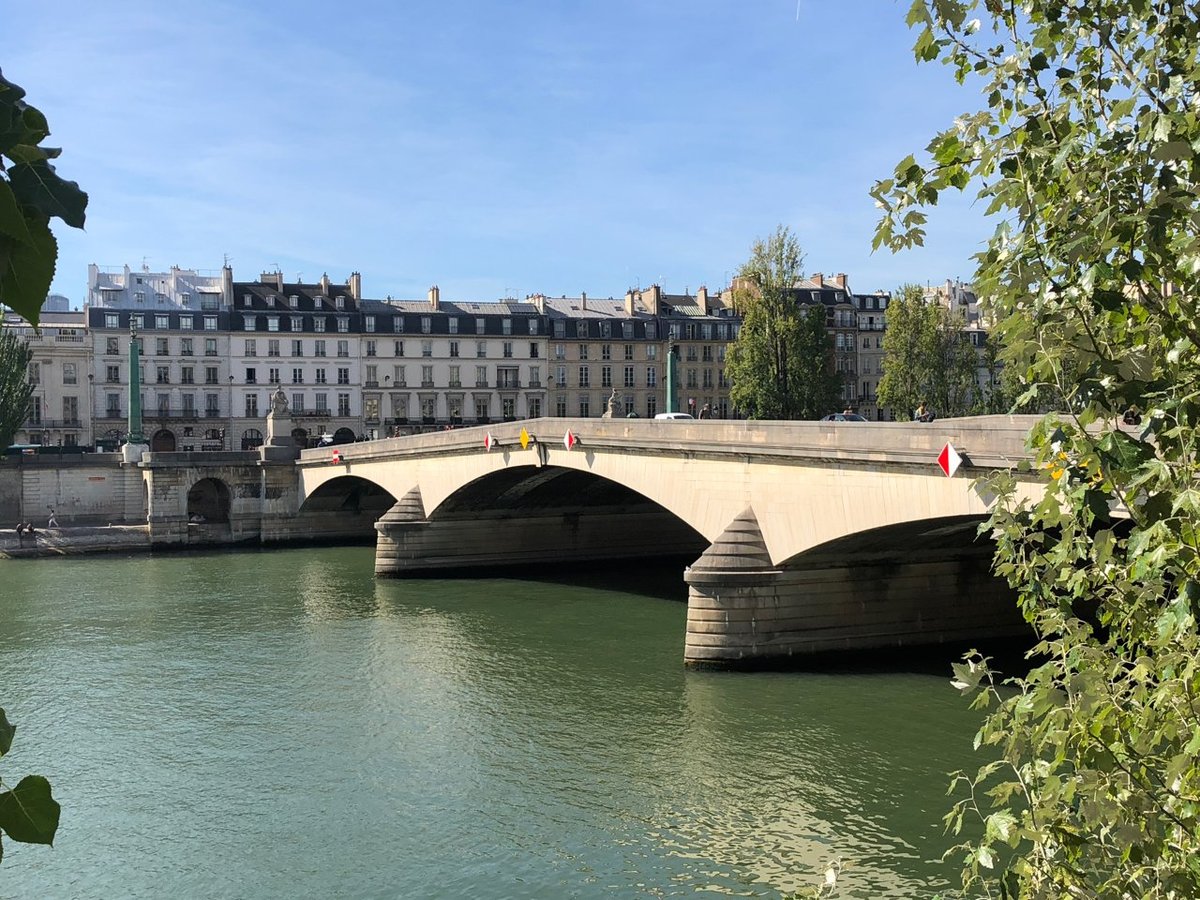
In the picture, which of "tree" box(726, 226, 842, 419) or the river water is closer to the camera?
the river water

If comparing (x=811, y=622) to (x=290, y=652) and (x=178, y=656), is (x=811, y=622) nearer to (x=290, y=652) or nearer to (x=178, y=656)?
(x=290, y=652)

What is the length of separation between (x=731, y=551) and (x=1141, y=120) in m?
19.0

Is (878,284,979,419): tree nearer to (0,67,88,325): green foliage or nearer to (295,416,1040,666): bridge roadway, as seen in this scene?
(295,416,1040,666): bridge roadway

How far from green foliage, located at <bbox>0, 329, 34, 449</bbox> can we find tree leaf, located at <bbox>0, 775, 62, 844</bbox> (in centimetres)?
5245

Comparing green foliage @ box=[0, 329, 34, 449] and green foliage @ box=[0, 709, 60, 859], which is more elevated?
green foliage @ box=[0, 329, 34, 449]

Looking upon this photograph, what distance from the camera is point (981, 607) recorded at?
78.7 feet

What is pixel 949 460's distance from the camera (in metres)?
18.2

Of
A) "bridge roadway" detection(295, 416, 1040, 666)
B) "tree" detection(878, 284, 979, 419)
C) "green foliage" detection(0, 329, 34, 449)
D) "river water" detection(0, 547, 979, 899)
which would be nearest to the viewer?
"river water" detection(0, 547, 979, 899)

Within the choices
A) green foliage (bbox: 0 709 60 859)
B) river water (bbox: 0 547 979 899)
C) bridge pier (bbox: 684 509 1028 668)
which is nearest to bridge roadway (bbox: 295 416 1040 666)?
bridge pier (bbox: 684 509 1028 668)

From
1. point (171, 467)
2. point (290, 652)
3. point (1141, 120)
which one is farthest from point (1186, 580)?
point (171, 467)

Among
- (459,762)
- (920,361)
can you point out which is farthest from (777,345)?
(459,762)

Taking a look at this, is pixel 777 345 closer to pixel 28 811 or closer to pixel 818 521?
pixel 818 521

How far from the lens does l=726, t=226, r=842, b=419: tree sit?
55000 millimetres

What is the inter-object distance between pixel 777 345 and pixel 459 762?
40.6 m
